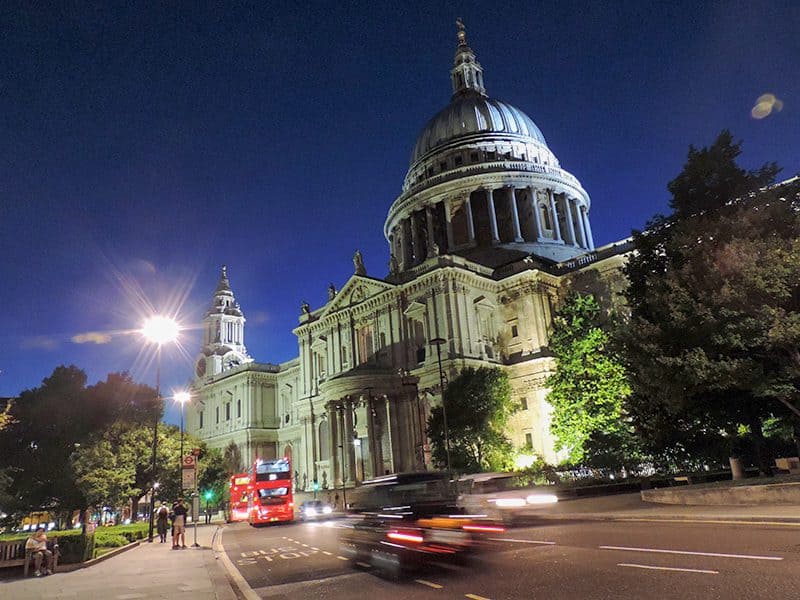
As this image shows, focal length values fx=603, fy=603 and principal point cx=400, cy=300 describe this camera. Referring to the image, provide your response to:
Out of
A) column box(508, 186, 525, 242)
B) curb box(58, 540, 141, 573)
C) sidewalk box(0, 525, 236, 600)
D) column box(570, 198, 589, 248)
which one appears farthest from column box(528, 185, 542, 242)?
sidewalk box(0, 525, 236, 600)

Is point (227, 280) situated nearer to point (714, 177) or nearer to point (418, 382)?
point (418, 382)

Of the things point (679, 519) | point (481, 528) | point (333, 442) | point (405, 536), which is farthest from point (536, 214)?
point (405, 536)

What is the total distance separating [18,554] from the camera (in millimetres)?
18719

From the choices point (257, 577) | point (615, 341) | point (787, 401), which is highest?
point (615, 341)

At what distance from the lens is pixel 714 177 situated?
2731 cm

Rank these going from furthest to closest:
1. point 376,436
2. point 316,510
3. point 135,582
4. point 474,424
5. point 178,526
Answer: point 376,436 < point 316,510 < point 474,424 < point 178,526 < point 135,582

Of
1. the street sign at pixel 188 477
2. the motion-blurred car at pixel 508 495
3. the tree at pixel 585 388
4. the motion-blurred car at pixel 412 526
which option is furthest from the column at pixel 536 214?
the motion-blurred car at pixel 412 526

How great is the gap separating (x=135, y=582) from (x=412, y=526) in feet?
23.4

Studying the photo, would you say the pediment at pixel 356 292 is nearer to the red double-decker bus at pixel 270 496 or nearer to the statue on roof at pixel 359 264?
the statue on roof at pixel 359 264

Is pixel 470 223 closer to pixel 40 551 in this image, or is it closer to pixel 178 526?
pixel 178 526

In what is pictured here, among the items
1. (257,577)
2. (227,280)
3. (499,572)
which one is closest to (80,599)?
(257,577)

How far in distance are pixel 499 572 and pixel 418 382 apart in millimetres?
41356

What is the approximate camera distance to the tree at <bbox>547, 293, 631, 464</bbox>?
41062mm

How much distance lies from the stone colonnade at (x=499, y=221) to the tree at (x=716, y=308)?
42225 mm
